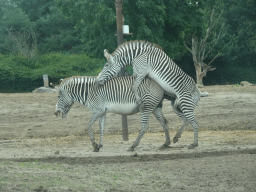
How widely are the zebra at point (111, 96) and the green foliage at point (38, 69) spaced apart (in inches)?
691

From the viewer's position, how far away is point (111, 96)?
10.1 m

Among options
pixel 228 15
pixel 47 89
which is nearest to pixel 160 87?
pixel 47 89

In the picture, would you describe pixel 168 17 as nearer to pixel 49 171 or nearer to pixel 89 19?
pixel 89 19

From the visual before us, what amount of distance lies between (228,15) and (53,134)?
87.6ft

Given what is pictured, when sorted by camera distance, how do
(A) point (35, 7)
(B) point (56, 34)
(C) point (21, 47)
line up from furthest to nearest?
(A) point (35, 7)
(B) point (56, 34)
(C) point (21, 47)

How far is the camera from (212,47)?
104ft

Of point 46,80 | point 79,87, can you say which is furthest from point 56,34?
point 79,87

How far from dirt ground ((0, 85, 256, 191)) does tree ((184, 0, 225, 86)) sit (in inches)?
459

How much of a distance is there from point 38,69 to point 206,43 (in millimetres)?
13481

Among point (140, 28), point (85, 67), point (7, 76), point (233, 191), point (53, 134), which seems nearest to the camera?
point (233, 191)

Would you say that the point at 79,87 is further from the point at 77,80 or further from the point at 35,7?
the point at 35,7

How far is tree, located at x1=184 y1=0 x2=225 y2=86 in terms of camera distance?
30.0 meters

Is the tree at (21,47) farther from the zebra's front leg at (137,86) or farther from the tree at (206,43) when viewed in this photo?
the zebra's front leg at (137,86)

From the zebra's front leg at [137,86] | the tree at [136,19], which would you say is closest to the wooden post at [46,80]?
the tree at [136,19]
